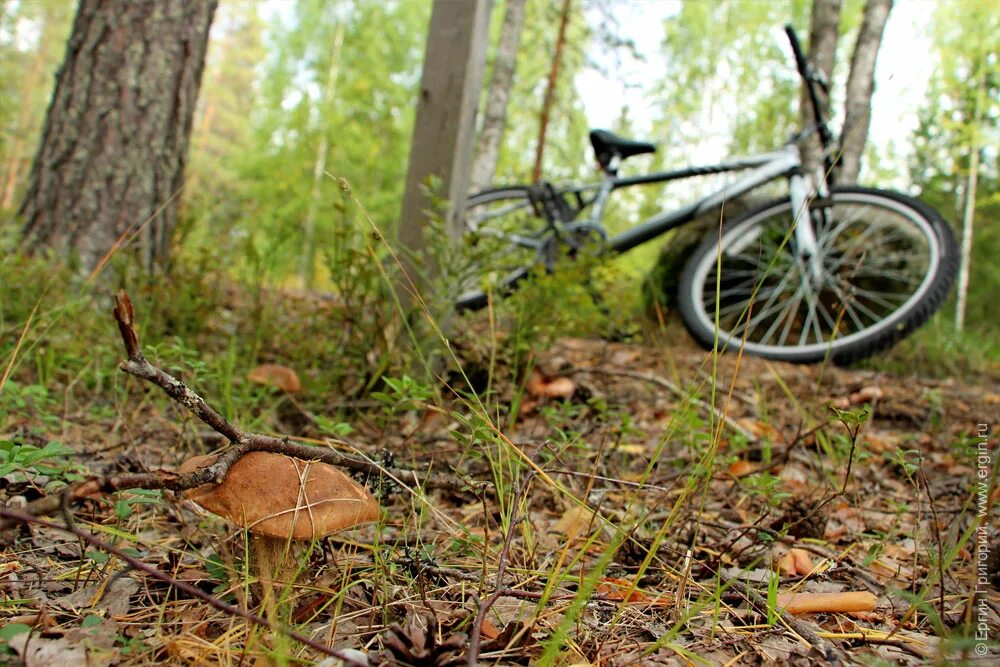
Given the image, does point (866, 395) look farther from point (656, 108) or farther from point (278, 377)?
point (656, 108)

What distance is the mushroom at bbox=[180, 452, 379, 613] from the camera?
3.01 ft

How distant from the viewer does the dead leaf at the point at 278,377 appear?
228 cm

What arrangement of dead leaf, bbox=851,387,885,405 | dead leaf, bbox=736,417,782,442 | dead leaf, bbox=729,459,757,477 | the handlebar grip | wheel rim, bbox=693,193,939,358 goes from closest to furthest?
1. dead leaf, bbox=729,459,757,477
2. dead leaf, bbox=736,417,782,442
3. dead leaf, bbox=851,387,885,405
4. wheel rim, bbox=693,193,939,358
5. the handlebar grip

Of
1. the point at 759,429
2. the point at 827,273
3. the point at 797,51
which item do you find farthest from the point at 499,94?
the point at 759,429

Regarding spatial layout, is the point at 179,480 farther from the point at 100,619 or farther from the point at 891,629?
the point at 891,629

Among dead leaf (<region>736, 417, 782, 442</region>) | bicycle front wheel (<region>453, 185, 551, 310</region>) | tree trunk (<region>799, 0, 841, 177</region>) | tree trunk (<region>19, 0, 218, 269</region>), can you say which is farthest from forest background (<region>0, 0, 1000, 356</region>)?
dead leaf (<region>736, 417, 782, 442</region>)

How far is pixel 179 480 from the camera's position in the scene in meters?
0.86

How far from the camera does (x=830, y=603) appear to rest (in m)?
1.15

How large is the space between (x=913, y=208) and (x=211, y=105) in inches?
1066

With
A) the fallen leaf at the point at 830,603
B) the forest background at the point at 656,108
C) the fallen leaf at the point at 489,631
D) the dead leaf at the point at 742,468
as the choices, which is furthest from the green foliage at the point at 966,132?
the fallen leaf at the point at 489,631

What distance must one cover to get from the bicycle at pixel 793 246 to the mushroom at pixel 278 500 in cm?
206

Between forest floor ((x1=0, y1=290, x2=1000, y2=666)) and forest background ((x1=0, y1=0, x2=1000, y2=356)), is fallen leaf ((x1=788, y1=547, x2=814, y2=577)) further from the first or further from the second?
forest background ((x1=0, y1=0, x2=1000, y2=356))

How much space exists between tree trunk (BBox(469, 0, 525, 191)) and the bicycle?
381cm

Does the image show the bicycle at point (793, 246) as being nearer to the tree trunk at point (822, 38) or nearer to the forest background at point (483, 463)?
the forest background at point (483, 463)
